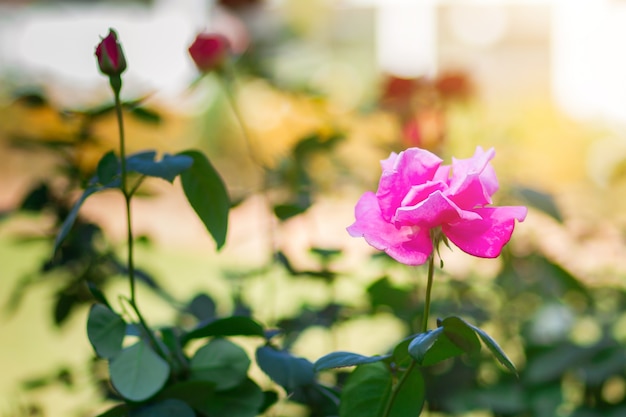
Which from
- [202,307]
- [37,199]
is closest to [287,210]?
[202,307]

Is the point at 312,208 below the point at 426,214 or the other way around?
below

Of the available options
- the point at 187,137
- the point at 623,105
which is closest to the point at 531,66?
Result: the point at 623,105

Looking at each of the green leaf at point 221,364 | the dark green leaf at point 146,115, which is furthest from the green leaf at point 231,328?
the dark green leaf at point 146,115

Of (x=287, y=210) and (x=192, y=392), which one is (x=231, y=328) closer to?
(x=192, y=392)

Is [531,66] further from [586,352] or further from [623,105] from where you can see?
[586,352]

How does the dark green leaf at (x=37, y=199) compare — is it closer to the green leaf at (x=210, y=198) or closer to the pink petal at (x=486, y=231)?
the green leaf at (x=210, y=198)

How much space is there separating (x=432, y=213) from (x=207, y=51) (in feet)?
1.86

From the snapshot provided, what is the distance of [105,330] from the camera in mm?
528

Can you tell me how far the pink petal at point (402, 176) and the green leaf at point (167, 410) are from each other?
0.18m

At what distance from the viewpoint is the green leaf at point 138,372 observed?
1.67 feet

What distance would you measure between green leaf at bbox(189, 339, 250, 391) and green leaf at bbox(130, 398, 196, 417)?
A: 0.10 ft

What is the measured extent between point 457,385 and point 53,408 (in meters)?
1.41

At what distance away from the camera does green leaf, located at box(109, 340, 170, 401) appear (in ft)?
1.67

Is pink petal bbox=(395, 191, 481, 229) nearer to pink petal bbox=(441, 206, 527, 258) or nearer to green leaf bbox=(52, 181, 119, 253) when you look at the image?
pink petal bbox=(441, 206, 527, 258)
